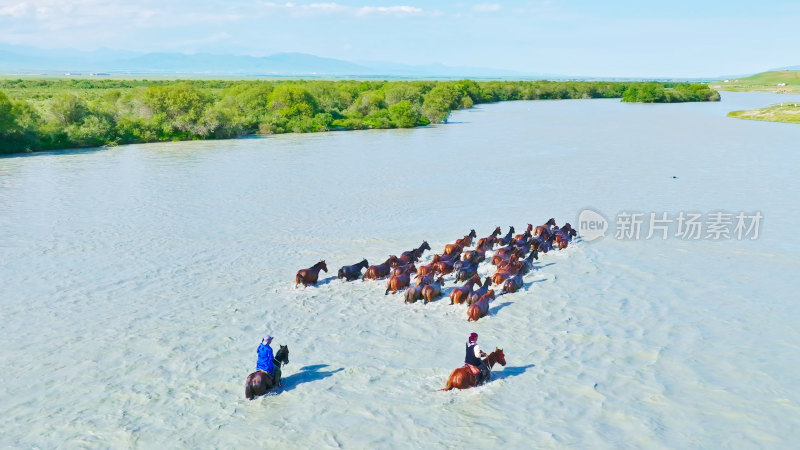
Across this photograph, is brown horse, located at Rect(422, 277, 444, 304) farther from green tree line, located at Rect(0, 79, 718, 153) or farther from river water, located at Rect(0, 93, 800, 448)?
green tree line, located at Rect(0, 79, 718, 153)

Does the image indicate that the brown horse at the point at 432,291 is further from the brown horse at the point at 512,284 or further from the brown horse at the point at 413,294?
the brown horse at the point at 512,284

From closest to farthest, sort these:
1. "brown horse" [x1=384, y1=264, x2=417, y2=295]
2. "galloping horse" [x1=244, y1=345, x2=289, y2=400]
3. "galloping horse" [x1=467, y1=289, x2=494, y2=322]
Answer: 1. "galloping horse" [x1=244, y1=345, x2=289, y2=400]
2. "galloping horse" [x1=467, y1=289, x2=494, y2=322]
3. "brown horse" [x1=384, y1=264, x2=417, y2=295]

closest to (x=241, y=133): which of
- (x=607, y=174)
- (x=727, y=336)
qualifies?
(x=607, y=174)

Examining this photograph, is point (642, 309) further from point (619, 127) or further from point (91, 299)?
point (619, 127)

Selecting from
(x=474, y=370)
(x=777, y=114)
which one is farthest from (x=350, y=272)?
(x=777, y=114)

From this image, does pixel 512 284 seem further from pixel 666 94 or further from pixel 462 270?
pixel 666 94

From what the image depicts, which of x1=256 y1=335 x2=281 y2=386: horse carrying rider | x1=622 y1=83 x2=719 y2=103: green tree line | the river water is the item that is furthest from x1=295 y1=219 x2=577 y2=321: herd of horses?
x1=622 y1=83 x2=719 y2=103: green tree line
